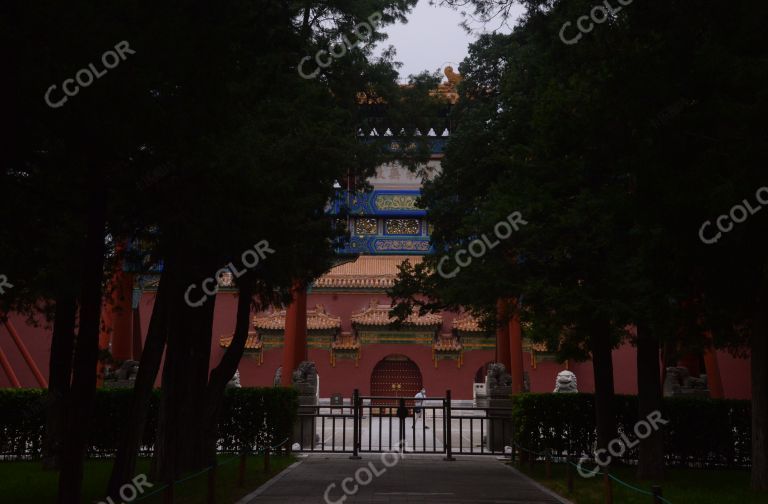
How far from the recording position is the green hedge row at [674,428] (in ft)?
50.9

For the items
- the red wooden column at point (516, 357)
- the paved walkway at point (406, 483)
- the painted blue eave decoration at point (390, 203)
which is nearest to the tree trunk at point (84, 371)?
the paved walkway at point (406, 483)

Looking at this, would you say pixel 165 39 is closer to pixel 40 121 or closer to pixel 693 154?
pixel 40 121

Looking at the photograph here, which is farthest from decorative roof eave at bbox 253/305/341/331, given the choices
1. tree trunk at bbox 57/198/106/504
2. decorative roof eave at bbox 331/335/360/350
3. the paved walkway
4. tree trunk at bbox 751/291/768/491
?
tree trunk at bbox 57/198/106/504

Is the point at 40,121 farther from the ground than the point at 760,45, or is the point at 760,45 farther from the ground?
the point at 760,45

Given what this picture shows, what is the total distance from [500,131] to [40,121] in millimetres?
11522

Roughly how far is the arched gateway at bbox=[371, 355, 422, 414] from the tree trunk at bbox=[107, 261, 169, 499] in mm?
23633

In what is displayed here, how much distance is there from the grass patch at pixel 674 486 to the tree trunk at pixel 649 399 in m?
0.23

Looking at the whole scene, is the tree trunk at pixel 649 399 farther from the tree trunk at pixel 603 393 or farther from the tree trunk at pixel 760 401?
the tree trunk at pixel 760 401

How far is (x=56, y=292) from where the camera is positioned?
11.5 metres

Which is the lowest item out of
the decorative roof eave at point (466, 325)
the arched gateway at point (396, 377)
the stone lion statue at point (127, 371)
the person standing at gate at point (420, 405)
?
the person standing at gate at point (420, 405)

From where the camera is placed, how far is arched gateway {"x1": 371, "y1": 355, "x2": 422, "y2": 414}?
33.4m

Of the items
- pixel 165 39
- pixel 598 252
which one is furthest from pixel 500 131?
pixel 165 39

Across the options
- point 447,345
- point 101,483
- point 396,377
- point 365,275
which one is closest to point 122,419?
point 101,483

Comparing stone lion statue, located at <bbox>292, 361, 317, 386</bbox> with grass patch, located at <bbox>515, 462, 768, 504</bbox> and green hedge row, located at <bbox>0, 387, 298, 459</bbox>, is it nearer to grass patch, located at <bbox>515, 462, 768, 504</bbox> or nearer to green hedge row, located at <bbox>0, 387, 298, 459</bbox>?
green hedge row, located at <bbox>0, 387, 298, 459</bbox>
